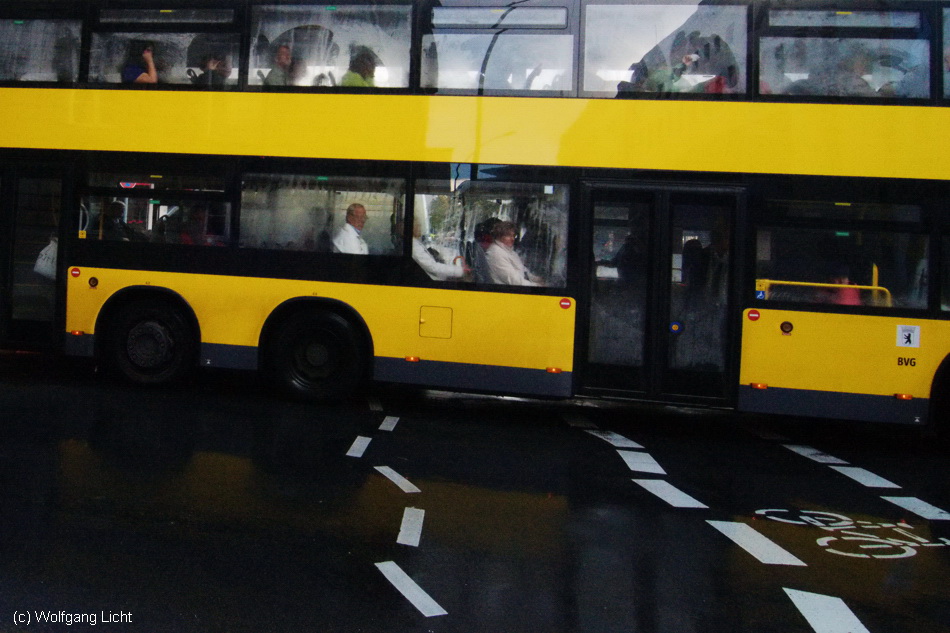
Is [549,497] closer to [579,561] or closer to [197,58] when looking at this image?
[579,561]

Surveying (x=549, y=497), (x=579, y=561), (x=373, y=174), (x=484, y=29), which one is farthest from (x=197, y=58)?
(x=579, y=561)

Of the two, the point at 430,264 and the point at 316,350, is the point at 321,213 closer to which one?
the point at 430,264

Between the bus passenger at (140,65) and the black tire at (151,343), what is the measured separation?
7.63 ft

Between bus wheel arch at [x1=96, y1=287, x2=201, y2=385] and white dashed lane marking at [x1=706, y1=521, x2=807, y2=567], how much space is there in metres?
5.86

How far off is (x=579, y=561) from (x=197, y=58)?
676 cm

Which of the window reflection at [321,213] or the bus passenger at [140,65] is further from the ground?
the bus passenger at [140,65]

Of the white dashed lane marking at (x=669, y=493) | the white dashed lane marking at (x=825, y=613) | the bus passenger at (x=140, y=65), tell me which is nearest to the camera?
the white dashed lane marking at (x=825, y=613)

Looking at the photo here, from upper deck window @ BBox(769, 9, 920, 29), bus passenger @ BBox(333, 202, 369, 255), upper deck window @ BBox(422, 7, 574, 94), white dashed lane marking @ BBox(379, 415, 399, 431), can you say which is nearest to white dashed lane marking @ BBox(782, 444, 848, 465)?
white dashed lane marking @ BBox(379, 415, 399, 431)

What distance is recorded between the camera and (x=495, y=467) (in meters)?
6.82

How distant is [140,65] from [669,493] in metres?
6.89

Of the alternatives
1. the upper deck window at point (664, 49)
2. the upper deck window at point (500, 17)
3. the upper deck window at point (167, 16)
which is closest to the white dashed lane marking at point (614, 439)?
the upper deck window at point (664, 49)

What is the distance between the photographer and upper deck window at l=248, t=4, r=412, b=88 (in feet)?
27.9

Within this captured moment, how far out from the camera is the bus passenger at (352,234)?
28.3ft

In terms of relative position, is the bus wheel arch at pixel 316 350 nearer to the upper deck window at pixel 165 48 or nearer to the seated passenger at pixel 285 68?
the seated passenger at pixel 285 68
